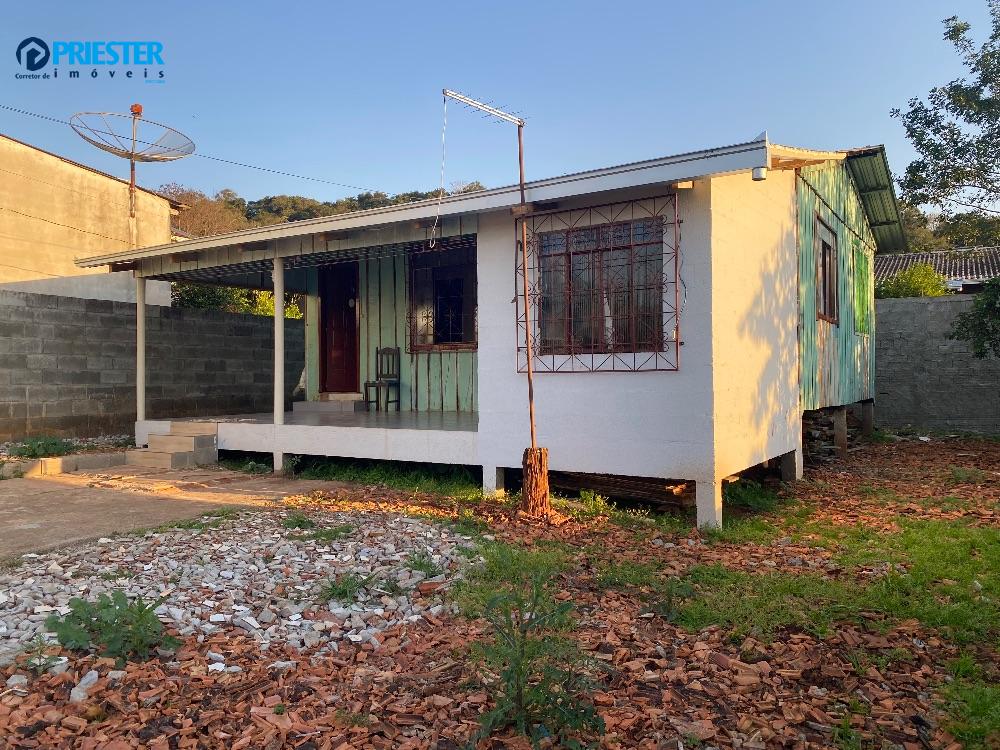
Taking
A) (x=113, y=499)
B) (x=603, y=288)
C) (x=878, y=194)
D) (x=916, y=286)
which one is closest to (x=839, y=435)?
(x=878, y=194)

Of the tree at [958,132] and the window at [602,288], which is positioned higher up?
the tree at [958,132]

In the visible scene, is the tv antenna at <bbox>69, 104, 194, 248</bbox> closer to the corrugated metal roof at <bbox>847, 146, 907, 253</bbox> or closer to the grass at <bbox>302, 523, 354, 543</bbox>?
the grass at <bbox>302, 523, 354, 543</bbox>

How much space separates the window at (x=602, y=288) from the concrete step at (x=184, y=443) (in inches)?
214

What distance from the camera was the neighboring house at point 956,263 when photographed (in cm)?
2042

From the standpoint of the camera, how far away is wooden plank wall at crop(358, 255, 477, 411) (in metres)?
9.65

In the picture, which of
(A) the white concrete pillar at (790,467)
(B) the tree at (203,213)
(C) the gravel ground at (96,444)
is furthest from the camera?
(B) the tree at (203,213)

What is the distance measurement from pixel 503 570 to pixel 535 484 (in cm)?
162

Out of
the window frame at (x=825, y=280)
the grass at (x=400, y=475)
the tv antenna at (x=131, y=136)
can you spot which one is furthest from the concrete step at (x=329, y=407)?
the tv antenna at (x=131, y=136)

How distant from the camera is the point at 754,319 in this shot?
6457 mm

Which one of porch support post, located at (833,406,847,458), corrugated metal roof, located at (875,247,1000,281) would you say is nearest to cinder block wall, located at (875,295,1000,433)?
porch support post, located at (833,406,847,458)

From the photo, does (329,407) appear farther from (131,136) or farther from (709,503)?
(131,136)

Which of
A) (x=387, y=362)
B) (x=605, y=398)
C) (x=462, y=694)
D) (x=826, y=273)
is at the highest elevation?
(x=826, y=273)

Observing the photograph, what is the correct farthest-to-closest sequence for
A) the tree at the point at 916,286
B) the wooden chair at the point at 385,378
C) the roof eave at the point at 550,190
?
the tree at the point at 916,286
the wooden chair at the point at 385,378
the roof eave at the point at 550,190
